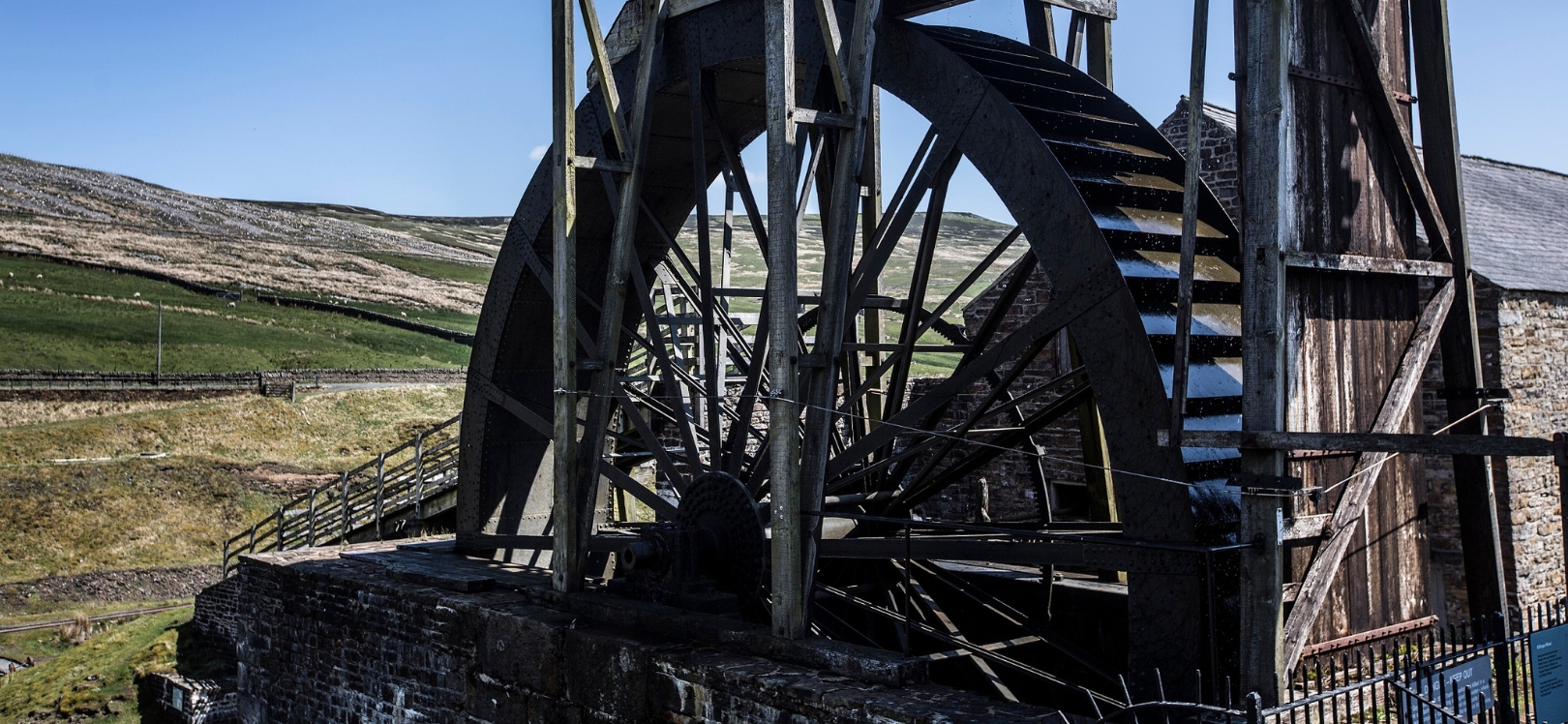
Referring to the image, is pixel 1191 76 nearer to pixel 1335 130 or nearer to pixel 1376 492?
pixel 1335 130

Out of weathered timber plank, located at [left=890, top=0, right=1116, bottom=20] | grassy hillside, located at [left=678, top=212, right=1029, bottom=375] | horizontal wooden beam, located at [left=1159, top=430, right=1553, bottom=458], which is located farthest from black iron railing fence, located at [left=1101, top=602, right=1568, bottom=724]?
grassy hillside, located at [left=678, top=212, right=1029, bottom=375]

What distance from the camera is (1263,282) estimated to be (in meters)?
5.12

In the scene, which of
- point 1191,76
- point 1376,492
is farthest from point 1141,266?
point 1376,492

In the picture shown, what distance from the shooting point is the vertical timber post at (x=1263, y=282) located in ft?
16.6

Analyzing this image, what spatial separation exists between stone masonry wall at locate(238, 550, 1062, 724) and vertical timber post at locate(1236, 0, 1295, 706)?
96 cm

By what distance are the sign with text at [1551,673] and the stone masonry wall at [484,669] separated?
1798 mm

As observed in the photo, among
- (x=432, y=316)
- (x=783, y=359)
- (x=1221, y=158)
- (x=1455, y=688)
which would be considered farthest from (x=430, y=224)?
(x=1455, y=688)

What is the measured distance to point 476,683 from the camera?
26.1 ft

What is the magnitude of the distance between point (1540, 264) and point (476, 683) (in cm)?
1149

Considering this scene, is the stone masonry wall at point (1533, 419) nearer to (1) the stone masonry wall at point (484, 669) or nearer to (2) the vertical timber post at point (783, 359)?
(2) the vertical timber post at point (783, 359)

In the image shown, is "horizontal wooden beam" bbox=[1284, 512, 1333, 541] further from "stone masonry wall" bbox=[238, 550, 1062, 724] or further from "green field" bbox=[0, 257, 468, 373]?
"green field" bbox=[0, 257, 468, 373]

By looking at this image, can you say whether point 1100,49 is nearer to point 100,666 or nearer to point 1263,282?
point 1263,282

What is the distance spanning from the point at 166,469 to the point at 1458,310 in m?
24.1

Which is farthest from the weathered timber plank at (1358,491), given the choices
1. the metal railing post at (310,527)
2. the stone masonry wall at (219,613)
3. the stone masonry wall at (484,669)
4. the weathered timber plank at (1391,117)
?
the stone masonry wall at (219,613)
